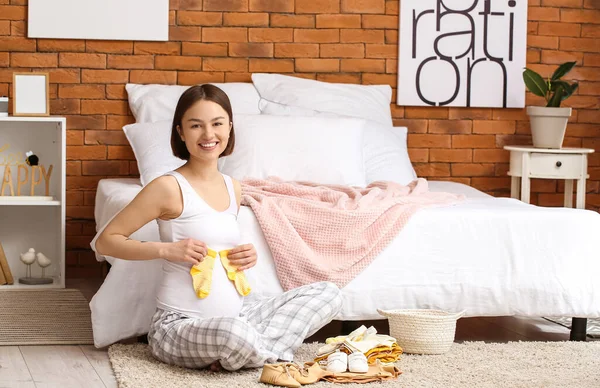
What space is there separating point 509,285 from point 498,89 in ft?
6.23

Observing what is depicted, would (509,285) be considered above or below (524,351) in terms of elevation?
above

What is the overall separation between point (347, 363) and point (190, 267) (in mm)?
532

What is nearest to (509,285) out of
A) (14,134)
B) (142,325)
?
(142,325)

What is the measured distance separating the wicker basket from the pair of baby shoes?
318 millimetres

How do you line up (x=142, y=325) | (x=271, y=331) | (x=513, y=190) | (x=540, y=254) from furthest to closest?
1. (x=513, y=190)
2. (x=540, y=254)
3. (x=142, y=325)
4. (x=271, y=331)

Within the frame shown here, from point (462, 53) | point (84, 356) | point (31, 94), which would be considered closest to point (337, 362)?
point (84, 356)

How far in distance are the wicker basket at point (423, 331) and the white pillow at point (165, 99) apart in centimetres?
158

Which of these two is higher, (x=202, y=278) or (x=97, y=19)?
(x=97, y=19)

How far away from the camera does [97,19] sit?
441 centimetres

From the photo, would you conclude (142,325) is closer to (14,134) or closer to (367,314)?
(367,314)

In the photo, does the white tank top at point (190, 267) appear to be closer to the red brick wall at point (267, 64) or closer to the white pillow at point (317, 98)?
the white pillow at point (317, 98)

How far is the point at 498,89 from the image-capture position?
4793 millimetres

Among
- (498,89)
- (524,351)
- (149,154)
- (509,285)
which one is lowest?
(524,351)

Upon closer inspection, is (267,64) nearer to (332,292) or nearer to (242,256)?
(332,292)
